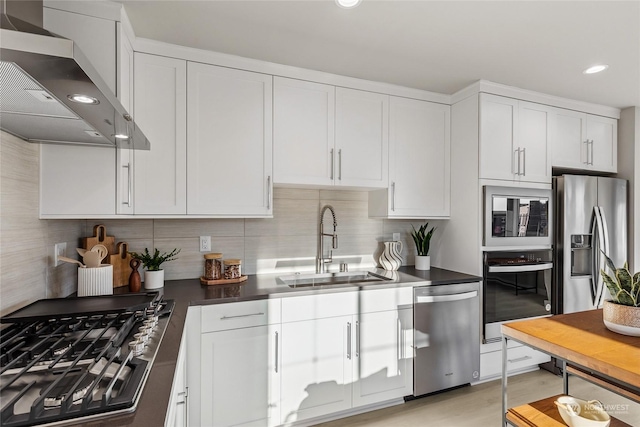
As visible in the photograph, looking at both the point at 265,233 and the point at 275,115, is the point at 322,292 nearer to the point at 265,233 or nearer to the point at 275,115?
the point at 265,233

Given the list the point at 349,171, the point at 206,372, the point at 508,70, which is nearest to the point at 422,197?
the point at 349,171

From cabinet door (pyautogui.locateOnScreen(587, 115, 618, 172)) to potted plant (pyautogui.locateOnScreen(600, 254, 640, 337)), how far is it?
218 cm

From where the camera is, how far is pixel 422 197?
9.22 feet

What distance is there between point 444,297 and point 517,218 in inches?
38.5

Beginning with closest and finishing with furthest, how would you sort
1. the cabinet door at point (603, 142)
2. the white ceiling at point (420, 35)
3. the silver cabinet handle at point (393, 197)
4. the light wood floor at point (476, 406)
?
the white ceiling at point (420, 35), the light wood floor at point (476, 406), the silver cabinet handle at point (393, 197), the cabinet door at point (603, 142)

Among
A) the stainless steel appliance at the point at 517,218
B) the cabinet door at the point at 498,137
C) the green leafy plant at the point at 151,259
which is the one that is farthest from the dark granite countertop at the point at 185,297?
the cabinet door at the point at 498,137

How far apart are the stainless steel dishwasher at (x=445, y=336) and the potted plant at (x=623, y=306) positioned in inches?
39.6

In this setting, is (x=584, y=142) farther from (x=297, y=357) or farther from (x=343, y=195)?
(x=297, y=357)

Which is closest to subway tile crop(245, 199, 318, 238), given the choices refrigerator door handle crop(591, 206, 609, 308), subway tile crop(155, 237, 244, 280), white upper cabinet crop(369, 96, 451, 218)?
subway tile crop(155, 237, 244, 280)

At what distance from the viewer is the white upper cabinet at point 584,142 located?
9.83ft

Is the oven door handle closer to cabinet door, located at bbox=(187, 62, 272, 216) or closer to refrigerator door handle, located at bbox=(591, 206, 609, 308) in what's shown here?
refrigerator door handle, located at bbox=(591, 206, 609, 308)

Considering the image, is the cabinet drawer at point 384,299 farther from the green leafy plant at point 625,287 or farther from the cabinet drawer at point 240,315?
the green leafy plant at point 625,287

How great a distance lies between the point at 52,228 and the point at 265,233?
4.33ft

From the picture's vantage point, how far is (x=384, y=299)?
2.29m
